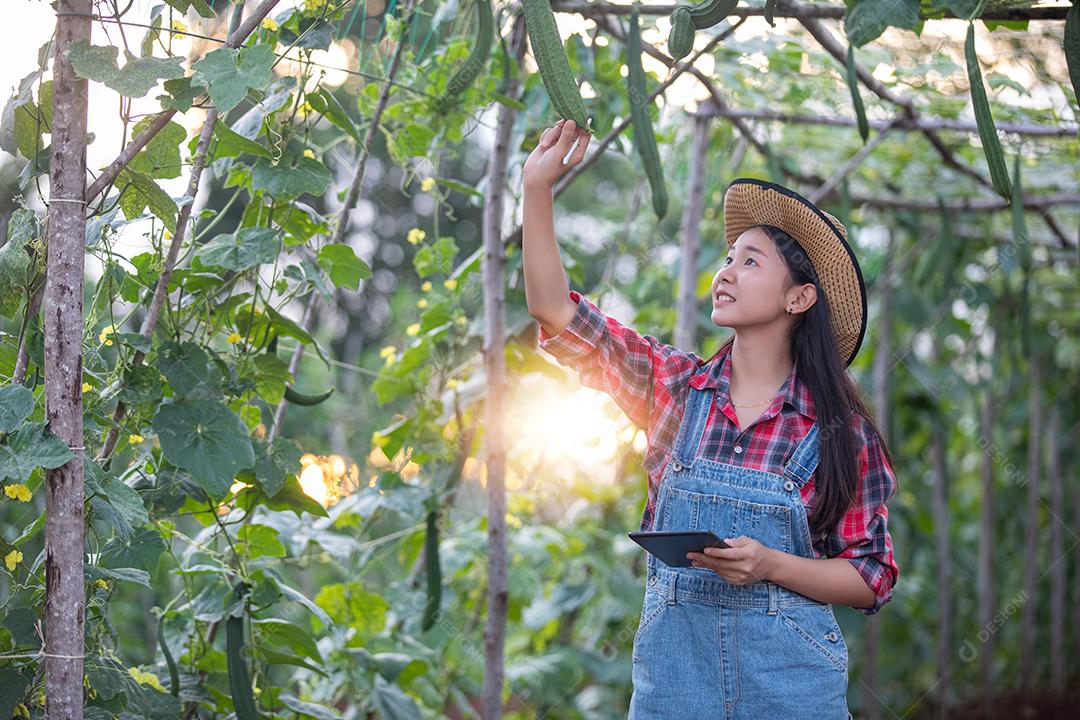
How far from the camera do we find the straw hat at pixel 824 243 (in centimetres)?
145

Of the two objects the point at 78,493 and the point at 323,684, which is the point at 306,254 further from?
the point at 323,684

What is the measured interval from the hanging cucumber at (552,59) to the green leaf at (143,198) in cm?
48

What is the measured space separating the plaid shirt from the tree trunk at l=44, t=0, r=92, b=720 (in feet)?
1.84

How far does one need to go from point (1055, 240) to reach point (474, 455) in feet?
8.05

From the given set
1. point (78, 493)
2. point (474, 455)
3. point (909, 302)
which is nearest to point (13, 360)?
point (78, 493)

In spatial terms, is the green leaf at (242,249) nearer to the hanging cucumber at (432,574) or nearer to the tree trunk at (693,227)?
the hanging cucumber at (432,574)

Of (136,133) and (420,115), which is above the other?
(420,115)

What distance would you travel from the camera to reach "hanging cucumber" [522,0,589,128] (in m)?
1.23

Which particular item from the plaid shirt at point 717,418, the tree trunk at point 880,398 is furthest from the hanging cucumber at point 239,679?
the tree trunk at point 880,398

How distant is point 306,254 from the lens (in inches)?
66.2

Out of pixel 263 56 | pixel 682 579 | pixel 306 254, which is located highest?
pixel 263 56

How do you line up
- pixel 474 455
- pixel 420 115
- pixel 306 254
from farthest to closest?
pixel 474 455 < pixel 420 115 < pixel 306 254

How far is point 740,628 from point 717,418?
0.26m

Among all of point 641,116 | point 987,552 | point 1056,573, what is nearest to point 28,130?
point 641,116
